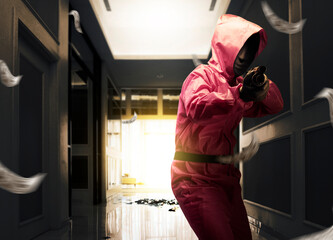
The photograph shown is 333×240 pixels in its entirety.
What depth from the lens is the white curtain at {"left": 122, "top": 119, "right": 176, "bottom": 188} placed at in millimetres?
11117

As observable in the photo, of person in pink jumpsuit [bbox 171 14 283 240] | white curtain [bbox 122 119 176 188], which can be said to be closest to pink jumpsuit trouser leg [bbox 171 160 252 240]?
person in pink jumpsuit [bbox 171 14 283 240]

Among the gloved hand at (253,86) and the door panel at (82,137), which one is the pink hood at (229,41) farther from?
the door panel at (82,137)

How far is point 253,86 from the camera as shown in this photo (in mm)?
1330

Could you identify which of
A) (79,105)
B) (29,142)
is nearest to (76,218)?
(29,142)

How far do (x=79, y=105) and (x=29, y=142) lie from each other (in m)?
3.79

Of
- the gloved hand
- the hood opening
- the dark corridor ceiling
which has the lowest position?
the gloved hand

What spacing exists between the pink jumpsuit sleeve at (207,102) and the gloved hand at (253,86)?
3 centimetres

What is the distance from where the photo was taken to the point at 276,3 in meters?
3.30

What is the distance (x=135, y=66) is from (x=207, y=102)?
21.6 feet

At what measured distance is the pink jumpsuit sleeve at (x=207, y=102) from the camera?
1.25 m

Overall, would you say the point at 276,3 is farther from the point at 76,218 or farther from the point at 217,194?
the point at 76,218

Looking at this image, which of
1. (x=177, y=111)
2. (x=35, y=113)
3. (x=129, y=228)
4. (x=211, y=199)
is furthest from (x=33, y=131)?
(x=211, y=199)

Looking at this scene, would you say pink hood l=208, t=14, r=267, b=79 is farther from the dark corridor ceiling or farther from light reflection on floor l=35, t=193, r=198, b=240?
the dark corridor ceiling

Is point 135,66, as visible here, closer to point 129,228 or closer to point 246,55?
point 129,228
